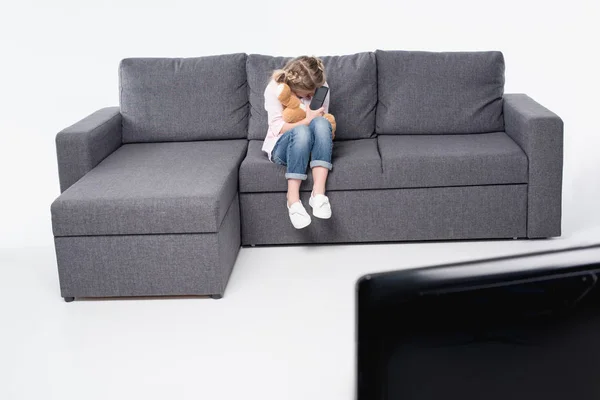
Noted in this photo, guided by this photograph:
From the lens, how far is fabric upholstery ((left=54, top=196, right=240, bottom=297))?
3.07 metres

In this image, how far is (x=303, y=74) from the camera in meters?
3.58

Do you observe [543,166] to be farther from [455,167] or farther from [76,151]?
[76,151]

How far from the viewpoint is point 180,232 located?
3.05 m

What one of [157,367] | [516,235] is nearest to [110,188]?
[157,367]

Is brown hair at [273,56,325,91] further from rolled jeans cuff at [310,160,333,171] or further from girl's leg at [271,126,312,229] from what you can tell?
rolled jeans cuff at [310,160,333,171]

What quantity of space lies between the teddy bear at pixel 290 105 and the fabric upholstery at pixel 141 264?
728 mm

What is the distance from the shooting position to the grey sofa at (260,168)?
3074 millimetres

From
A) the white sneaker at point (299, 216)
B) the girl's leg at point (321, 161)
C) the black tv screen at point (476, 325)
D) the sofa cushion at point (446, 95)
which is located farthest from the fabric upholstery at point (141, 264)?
the black tv screen at point (476, 325)

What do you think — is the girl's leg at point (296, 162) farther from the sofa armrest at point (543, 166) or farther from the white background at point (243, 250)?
the sofa armrest at point (543, 166)

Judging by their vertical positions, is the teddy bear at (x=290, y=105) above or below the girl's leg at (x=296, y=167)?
above

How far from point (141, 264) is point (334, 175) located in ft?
3.05

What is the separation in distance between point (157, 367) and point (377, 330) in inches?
86.0

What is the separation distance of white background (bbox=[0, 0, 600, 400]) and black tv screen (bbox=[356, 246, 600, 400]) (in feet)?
6.22

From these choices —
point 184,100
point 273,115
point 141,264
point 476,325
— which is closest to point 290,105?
point 273,115
